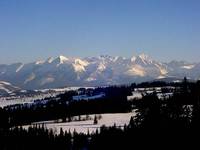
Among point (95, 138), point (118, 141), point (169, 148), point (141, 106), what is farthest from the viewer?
point (95, 138)

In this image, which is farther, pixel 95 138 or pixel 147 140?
pixel 95 138

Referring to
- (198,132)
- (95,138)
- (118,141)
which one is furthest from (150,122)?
(95,138)

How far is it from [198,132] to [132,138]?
102 ft

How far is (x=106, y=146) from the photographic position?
17938 cm

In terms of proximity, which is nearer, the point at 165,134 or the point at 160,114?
the point at 165,134

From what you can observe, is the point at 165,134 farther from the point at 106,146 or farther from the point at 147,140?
the point at 106,146

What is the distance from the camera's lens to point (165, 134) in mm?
140250

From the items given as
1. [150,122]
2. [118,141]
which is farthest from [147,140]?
[118,141]

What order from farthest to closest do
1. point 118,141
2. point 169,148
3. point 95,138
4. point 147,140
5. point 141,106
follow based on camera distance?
point 95,138, point 118,141, point 141,106, point 147,140, point 169,148

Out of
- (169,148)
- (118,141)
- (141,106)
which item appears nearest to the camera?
(169,148)

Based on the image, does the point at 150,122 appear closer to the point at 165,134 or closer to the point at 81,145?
the point at 165,134

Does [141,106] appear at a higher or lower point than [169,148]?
higher

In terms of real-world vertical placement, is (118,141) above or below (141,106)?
below

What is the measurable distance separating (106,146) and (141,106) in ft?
96.5
